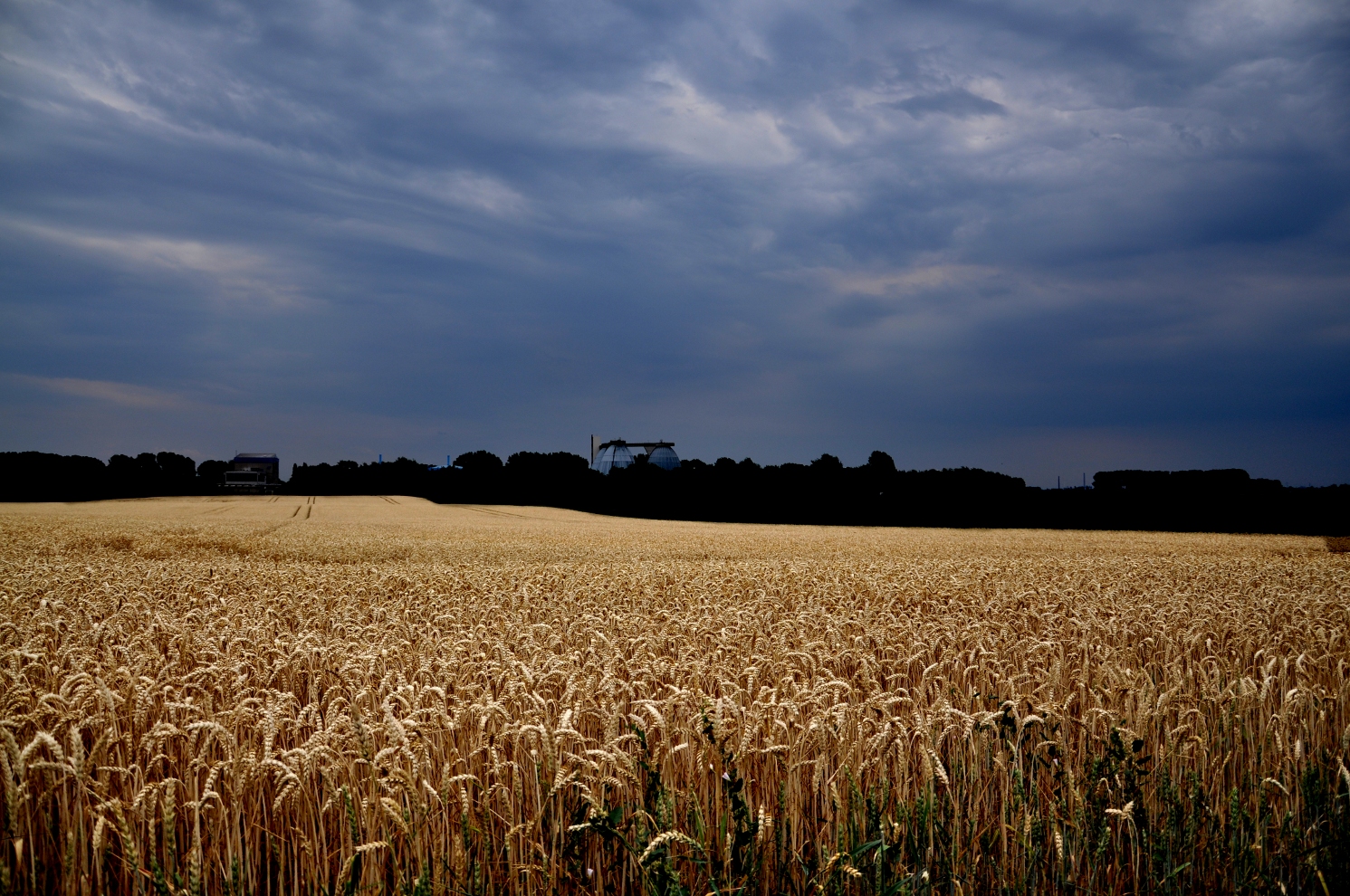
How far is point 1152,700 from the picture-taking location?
5035 mm

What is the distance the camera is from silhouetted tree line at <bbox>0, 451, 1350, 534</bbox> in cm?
5112

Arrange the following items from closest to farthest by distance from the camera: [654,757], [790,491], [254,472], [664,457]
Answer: [654,757], [790,491], [254,472], [664,457]

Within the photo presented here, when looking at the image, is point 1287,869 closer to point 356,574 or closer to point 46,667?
point 46,667

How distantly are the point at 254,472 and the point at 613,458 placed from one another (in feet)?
158

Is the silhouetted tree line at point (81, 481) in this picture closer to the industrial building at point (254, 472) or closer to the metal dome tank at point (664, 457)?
the industrial building at point (254, 472)

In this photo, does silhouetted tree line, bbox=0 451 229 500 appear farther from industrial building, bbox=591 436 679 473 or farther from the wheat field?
the wheat field

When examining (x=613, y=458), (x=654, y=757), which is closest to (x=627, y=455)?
(x=613, y=458)

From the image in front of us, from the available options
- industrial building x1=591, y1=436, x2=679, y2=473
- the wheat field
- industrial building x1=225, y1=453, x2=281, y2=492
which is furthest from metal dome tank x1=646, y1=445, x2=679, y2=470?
the wheat field

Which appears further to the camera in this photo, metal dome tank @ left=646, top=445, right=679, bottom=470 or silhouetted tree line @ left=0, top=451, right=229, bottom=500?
metal dome tank @ left=646, top=445, right=679, bottom=470

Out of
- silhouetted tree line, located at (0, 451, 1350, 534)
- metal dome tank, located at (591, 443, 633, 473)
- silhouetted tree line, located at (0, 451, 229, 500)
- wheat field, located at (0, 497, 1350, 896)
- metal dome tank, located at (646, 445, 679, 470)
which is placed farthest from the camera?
metal dome tank, located at (591, 443, 633, 473)

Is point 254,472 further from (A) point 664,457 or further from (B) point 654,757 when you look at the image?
(B) point 654,757

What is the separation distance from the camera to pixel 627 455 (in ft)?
351

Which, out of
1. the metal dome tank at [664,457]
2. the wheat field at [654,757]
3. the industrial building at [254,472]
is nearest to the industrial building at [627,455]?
the metal dome tank at [664,457]

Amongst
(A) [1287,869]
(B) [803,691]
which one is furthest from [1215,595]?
(B) [803,691]
